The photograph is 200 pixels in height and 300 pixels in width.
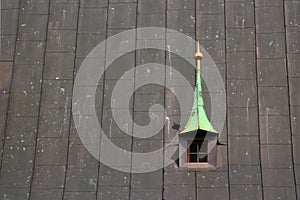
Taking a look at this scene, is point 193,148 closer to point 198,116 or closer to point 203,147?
point 203,147

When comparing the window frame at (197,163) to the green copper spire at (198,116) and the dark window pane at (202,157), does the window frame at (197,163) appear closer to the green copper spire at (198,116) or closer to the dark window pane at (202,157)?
the dark window pane at (202,157)

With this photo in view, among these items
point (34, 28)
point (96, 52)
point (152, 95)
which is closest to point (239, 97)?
point (152, 95)

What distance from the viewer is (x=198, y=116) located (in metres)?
16.9

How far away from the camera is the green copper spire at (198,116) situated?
16.7 metres

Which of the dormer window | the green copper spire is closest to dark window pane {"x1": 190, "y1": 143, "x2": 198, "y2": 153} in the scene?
the dormer window

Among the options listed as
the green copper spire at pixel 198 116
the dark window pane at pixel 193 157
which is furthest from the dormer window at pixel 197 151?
the green copper spire at pixel 198 116

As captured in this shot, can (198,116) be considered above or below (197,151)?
above

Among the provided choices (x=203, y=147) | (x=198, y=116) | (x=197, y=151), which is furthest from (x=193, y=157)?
(x=198, y=116)

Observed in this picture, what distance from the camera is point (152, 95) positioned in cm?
1762

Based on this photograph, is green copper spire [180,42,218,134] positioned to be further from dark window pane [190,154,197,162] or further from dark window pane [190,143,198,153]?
dark window pane [190,154,197,162]

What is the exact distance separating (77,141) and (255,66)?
427 centimetres

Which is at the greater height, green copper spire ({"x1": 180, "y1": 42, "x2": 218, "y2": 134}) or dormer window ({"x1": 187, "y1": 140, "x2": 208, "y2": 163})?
green copper spire ({"x1": 180, "y1": 42, "x2": 218, "y2": 134})

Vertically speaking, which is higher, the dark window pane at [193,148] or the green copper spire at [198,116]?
the green copper spire at [198,116]

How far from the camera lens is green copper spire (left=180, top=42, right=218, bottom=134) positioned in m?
16.7
